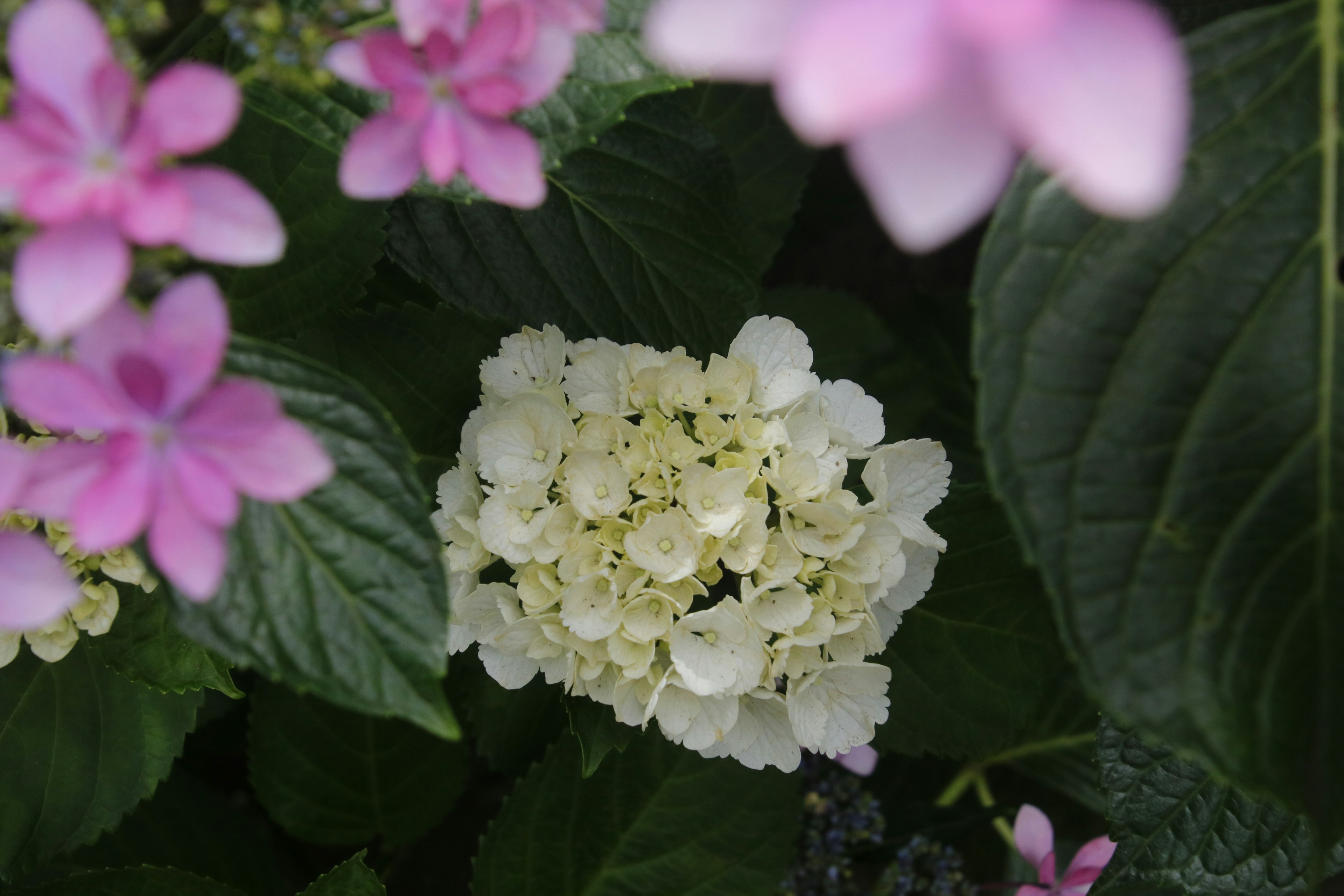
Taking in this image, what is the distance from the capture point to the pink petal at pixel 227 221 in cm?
40

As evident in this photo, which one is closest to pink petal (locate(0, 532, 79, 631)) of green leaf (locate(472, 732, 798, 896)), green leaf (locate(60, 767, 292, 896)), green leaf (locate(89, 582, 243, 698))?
green leaf (locate(89, 582, 243, 698))

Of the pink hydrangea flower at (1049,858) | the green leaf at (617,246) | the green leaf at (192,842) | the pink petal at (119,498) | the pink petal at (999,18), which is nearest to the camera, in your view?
the pink petal at (999,18)

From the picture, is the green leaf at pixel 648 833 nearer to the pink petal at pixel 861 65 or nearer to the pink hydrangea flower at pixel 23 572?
the pink hydrangea flower at pixel 23 572

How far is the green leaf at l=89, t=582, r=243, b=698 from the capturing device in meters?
0.70

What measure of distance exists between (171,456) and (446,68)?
21 cm

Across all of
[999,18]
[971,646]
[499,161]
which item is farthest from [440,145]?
[971,646]

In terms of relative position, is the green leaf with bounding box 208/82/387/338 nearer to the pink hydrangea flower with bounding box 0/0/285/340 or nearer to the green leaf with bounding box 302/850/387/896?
the pink hydrangea flower with bounding box 0/0/285/340

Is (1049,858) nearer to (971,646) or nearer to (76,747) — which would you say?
(971,646)

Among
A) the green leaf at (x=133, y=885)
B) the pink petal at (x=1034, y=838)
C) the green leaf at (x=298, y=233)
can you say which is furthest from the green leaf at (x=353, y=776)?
the pink petal at (x=1034, y=838)

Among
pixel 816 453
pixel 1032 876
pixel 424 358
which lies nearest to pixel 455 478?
pixel 424 358

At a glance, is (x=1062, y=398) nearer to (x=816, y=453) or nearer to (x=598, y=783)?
(x=816, y=453)

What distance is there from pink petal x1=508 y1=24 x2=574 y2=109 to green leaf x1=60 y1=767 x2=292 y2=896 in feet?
2.89

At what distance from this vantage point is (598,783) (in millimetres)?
948

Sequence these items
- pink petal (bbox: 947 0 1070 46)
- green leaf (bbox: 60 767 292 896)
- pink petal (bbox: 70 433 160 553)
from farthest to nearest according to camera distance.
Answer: green leaf (bbox: 60 767 292 896)
pink petal (bbox: 70 433 160 553)
pink petal (bbox: 947 0 1070 46)
